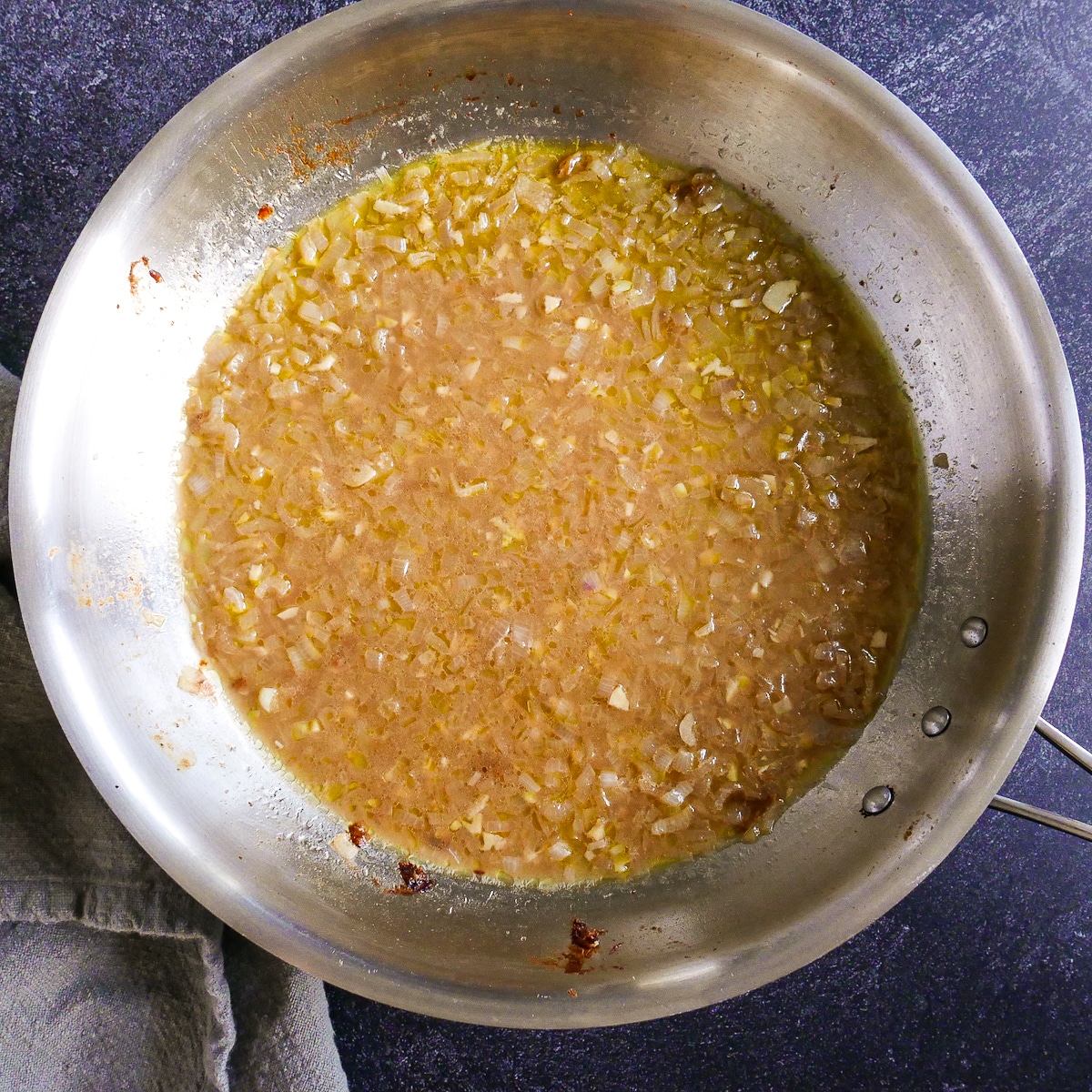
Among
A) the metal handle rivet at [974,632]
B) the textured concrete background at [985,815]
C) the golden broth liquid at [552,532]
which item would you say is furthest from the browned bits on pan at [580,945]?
the metal handle rivet at [974,632]

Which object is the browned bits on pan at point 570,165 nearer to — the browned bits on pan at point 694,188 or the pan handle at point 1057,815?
the browned bits on pan at point 694,188

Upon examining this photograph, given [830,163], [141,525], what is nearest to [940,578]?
[830,163]

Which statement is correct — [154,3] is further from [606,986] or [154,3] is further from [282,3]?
[606,986]

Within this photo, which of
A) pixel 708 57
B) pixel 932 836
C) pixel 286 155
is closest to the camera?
pixel 932 836

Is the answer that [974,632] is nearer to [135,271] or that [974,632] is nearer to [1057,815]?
[1057,815]

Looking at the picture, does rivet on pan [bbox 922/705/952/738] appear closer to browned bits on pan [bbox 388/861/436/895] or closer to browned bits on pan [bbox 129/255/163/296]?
browned bits on pan [bbox 388/861/436/895]

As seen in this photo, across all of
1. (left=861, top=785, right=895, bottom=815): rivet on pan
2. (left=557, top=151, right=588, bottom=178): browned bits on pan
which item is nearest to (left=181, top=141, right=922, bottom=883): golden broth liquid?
(left=557, top=151, right=588, bottom=178): browned bits on pan
